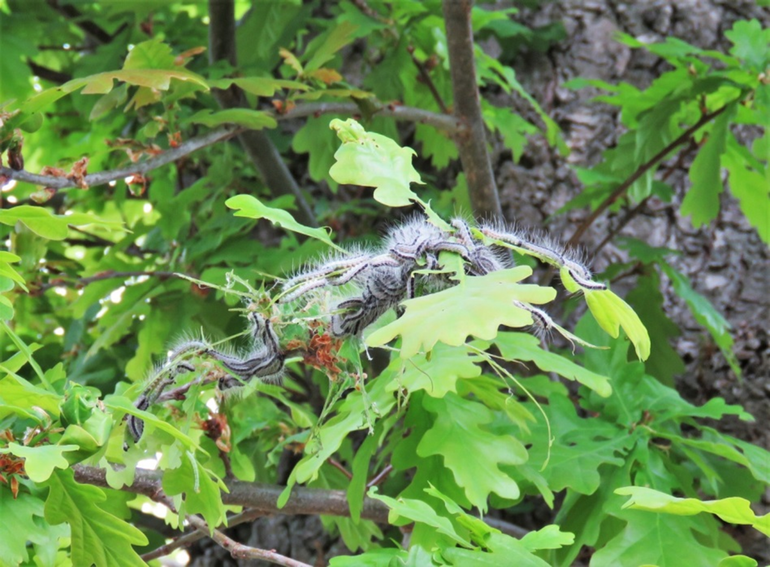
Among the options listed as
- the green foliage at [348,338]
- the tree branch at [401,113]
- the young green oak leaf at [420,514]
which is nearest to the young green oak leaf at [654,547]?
the green foliage at [348,338]

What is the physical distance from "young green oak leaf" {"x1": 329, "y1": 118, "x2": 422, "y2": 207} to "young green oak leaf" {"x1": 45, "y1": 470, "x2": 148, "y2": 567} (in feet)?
0.99

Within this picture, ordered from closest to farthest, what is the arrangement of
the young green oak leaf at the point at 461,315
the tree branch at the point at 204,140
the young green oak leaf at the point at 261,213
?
the young green oak leaf at the point at 461,315 < the young green oak leaf at the point at 261,213 < the tree branch at the point at 204,140

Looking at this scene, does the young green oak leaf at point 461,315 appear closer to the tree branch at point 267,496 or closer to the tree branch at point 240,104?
the tree branch at point 267,496

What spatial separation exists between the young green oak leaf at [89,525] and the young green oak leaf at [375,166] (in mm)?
302

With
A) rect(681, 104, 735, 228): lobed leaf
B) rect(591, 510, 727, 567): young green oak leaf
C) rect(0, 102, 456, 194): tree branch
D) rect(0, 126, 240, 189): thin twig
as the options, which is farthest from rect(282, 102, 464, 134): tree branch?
rect(591, 510, 727, 567): young green oak leaf

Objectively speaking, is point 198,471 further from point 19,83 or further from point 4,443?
point 19,83

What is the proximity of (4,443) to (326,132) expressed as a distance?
78 centimetres

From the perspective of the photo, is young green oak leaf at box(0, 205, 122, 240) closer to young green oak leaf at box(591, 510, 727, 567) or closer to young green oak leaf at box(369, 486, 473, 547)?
young green oak leaf at box(369, 486, 473, 547)

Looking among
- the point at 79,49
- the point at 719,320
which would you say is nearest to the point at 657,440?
the point at 719,320

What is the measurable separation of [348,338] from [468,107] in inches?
24.0

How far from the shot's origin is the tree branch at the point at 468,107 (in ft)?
3.30

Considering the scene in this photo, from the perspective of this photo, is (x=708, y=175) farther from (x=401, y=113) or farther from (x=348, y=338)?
A: (x=348, y=338)

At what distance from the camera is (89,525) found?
59cm

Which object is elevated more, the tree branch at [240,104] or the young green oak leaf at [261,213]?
the young green oak leaf at [261,213]
